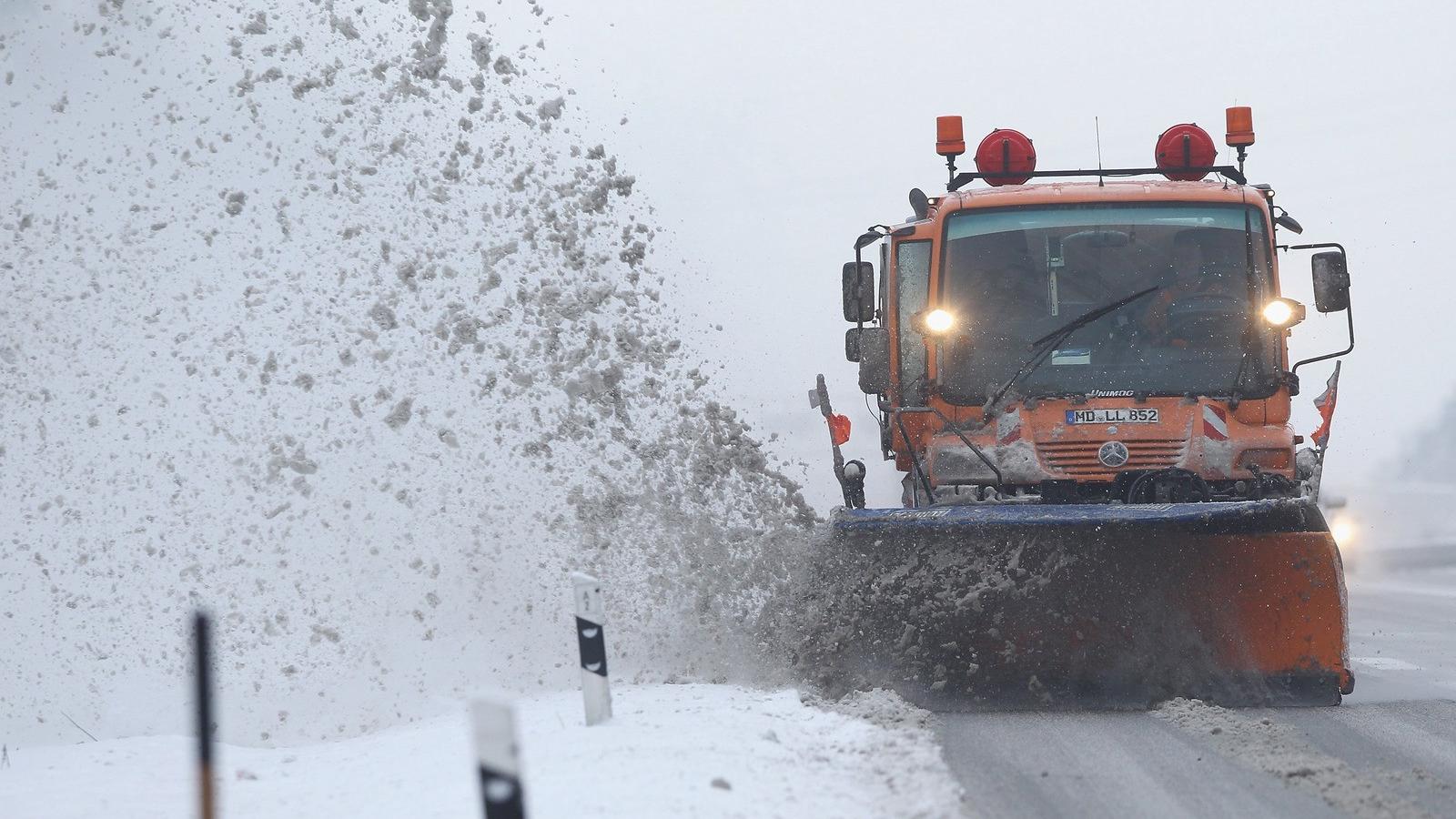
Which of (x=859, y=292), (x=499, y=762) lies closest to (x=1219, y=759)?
(x=499, y=762)

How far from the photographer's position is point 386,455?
10.5 m

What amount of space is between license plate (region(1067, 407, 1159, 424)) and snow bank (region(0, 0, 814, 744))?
222 cm

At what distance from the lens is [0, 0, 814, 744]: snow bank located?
9.05 m

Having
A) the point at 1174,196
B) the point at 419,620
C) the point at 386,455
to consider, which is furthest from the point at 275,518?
the point at 1174,196

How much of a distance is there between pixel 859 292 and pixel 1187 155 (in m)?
2.45

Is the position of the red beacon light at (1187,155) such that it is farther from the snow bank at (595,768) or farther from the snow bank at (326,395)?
the snow bank at (595,768)

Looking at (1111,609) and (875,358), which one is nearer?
(1111,609)

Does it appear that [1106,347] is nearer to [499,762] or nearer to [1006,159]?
[1006,159]

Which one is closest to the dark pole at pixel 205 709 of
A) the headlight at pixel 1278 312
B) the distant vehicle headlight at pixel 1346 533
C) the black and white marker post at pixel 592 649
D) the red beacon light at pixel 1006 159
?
the black and white marker post at pixel 592 649

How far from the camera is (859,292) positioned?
9.08 metres

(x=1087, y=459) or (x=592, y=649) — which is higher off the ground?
(x=1087, y=459)

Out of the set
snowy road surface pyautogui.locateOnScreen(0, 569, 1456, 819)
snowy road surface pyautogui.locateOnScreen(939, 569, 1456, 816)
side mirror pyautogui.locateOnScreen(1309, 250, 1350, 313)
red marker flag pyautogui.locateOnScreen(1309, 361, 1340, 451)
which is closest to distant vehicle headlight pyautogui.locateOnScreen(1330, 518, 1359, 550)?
red marker flag pyautogui.locateOnScreen(1309, 361, 1340, 451)

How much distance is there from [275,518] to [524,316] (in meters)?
2.29

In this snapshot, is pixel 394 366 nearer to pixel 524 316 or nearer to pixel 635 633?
pixel 524 316
